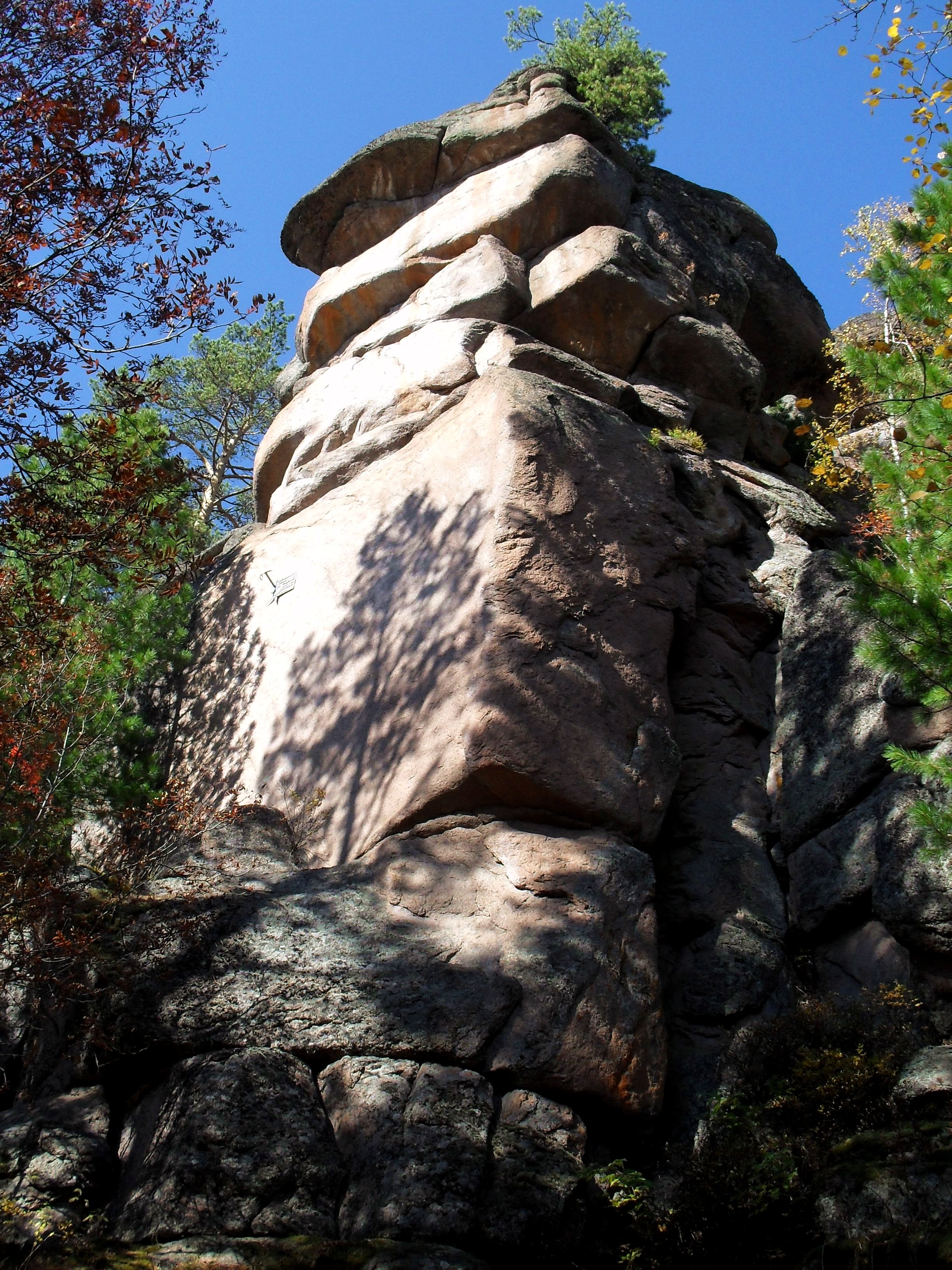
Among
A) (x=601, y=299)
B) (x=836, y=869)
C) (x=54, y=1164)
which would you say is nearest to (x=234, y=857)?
(x=54, y=1164)

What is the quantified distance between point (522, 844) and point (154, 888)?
271cm

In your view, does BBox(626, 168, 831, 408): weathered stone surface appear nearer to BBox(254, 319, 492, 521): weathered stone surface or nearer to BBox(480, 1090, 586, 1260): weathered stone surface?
BBox(254, 319, 492, 521): weathered stone surface

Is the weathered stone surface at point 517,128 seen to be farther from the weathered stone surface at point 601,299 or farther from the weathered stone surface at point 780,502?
the weathered stone surface at point 780,502

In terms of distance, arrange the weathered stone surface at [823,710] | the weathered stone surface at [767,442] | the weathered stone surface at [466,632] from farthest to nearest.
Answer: the weathered stone surface at [767,442]
the weathered stone surface at [823,710]
the weathered stone surface at [466,632]

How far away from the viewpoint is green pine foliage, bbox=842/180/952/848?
6.82 m

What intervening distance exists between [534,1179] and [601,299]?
10887 millimetres

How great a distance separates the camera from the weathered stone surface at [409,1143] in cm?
566

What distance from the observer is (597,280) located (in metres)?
13.7

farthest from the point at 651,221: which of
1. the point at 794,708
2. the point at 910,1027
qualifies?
the point at 910,1027

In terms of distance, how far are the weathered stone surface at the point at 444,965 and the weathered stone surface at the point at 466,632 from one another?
2.12 feet

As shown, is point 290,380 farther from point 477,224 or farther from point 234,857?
point 234,857

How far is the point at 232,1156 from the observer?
19.2 feet

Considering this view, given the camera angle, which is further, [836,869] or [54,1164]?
[836,869]

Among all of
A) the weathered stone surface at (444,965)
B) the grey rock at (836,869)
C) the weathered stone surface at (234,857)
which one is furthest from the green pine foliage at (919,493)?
the weathered stone surface at (234,857)
